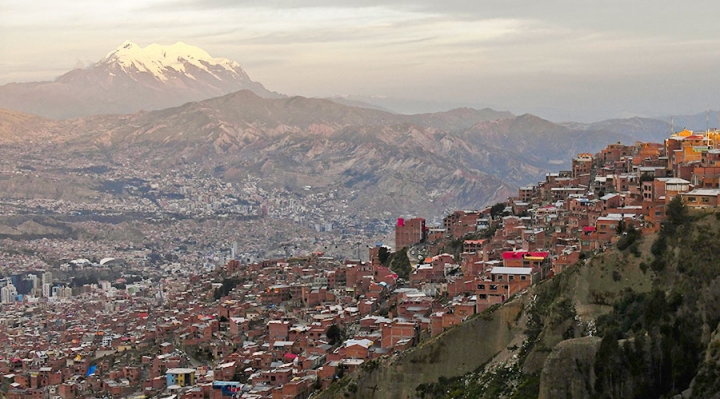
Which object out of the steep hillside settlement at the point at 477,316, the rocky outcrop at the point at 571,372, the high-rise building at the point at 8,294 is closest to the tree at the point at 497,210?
the steep hillside settlement at the point at 477,316

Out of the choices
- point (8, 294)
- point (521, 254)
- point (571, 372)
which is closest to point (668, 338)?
point (571, 372)

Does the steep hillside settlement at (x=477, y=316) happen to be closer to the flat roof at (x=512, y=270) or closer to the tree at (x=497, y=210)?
the flat roof at (x=512, y=270)

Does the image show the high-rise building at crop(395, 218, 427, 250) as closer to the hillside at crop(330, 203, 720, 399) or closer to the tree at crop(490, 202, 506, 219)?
the tree at crop(490, 202, 506, 219)

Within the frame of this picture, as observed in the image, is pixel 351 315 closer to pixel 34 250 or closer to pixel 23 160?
pixel 34 250

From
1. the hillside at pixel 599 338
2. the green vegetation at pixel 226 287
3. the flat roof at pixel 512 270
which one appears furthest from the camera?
the green vegetation at pixel 226 287

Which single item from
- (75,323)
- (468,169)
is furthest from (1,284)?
(468,169)
